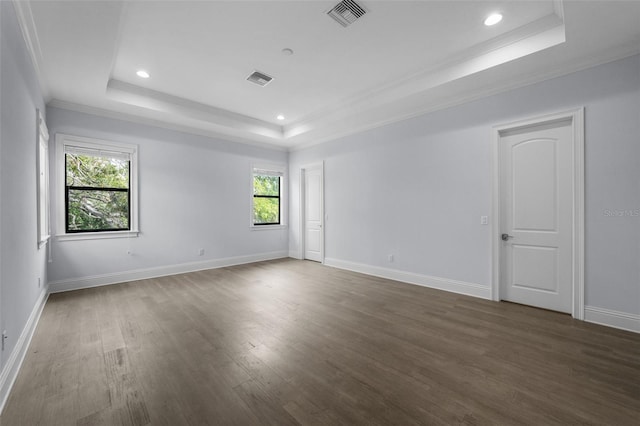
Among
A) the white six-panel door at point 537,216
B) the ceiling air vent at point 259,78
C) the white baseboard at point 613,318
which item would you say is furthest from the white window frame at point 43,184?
the white baseboard at point 613,318

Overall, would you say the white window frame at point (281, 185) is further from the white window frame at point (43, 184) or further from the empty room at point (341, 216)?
the white window frame at point (43, 184)

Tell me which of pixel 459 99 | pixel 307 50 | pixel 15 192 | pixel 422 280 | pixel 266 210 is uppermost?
pixel 307 50

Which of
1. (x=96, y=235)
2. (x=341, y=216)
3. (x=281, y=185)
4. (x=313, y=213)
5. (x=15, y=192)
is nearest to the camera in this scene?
(x=15, y=192)

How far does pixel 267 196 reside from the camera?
21.9 feet

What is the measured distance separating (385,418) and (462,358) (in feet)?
3.37

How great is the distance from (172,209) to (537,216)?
577cm

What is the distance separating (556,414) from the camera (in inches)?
63.4

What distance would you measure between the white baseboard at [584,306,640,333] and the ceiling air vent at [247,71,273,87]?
190 inches

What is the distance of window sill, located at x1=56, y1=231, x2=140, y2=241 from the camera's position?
13.2ft

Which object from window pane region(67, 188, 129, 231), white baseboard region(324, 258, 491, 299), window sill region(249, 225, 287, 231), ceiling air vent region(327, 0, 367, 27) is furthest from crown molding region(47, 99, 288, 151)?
ceiling air vent region(327, 0, 367, 27)

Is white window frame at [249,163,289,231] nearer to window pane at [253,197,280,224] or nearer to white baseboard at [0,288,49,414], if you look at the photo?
window pane at [253,197,280,224]

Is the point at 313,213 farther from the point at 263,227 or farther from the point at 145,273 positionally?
→ the point at 145,273

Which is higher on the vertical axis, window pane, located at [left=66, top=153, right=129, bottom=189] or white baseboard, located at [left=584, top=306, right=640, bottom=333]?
window pane, located at [left=66, top=153, right=129, bottom=189]

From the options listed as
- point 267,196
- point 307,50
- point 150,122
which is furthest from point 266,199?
point 307,50
